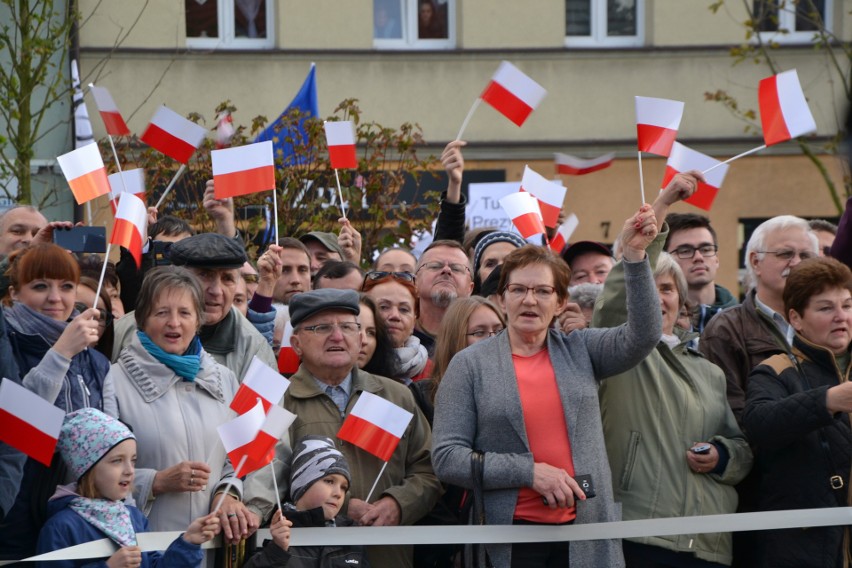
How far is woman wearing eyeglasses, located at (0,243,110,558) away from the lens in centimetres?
538

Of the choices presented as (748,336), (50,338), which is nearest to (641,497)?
(748,336)

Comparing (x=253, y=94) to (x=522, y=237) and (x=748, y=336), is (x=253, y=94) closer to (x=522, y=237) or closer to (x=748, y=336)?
(x=522, y=237)

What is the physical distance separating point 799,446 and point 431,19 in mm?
13673

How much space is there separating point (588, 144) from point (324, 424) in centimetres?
1303

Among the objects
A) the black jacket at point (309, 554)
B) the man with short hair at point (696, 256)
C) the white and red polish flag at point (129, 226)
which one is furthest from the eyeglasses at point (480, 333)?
the man with short hair at point (696, 256)

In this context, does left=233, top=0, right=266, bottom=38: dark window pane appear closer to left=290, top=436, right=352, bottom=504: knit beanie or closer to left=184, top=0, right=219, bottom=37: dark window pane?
left=184, top=0, right=219, bottom=37: dark window pane

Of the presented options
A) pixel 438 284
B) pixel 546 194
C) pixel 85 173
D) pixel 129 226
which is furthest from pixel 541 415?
pixel 546 194

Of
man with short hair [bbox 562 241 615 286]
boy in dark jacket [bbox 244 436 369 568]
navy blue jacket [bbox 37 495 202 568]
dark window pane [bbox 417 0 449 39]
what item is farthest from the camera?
dark window pane [bbox 417 0 449 39]

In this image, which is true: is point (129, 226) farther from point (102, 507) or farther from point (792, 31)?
point (792, 31)

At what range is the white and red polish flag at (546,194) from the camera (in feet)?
28.2

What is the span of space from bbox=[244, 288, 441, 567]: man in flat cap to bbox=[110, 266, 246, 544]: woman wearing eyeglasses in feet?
0.87

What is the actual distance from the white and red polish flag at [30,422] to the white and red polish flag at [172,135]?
294 centimetres

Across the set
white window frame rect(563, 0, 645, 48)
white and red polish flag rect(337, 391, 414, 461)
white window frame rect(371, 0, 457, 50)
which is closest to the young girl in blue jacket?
white and red polish flag rect(337, 391, 414, 461)

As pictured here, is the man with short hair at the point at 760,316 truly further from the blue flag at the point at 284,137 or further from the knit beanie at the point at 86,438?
the blue flag at the point at 284,137
